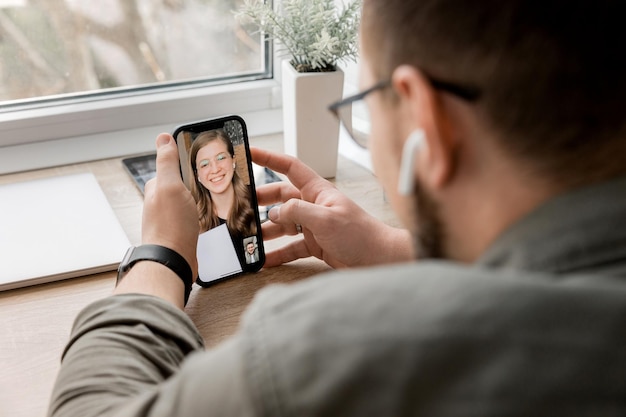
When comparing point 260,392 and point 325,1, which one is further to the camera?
point 325,1

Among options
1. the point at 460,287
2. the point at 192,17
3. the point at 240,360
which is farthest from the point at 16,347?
the point at 192,17

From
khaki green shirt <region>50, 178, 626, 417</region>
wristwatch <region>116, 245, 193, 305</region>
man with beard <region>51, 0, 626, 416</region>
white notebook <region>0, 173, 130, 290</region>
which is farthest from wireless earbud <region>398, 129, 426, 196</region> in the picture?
white notebook <region>0, 173, 130, 290</region>

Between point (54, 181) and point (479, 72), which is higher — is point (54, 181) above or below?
below

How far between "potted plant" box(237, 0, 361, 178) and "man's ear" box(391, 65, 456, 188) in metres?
0.59

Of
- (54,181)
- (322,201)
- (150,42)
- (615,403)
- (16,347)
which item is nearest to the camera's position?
(615,403)

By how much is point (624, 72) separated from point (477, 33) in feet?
0.35

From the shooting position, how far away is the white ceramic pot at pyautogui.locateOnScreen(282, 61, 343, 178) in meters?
1.20

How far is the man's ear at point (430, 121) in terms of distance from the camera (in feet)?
1.90

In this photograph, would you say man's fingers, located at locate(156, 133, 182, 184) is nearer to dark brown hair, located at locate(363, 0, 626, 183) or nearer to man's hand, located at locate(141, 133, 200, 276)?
man's hand, located at locate(141, 133, 200, 276)

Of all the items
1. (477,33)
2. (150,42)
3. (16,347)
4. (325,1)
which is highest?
(477,33)

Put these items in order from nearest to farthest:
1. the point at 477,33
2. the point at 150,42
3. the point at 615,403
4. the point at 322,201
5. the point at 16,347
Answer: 1. the point at 615,403
2. the point at 477,33
3. the point at 16,347
4. the point at 322,201
5. the point at 150,42

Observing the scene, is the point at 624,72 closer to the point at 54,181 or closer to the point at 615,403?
the point at 615,403

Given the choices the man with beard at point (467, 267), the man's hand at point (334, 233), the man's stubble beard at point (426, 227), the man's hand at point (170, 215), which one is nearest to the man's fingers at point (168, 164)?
the man's hand at point (170, 215)

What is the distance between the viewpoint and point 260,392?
18.7 inches
